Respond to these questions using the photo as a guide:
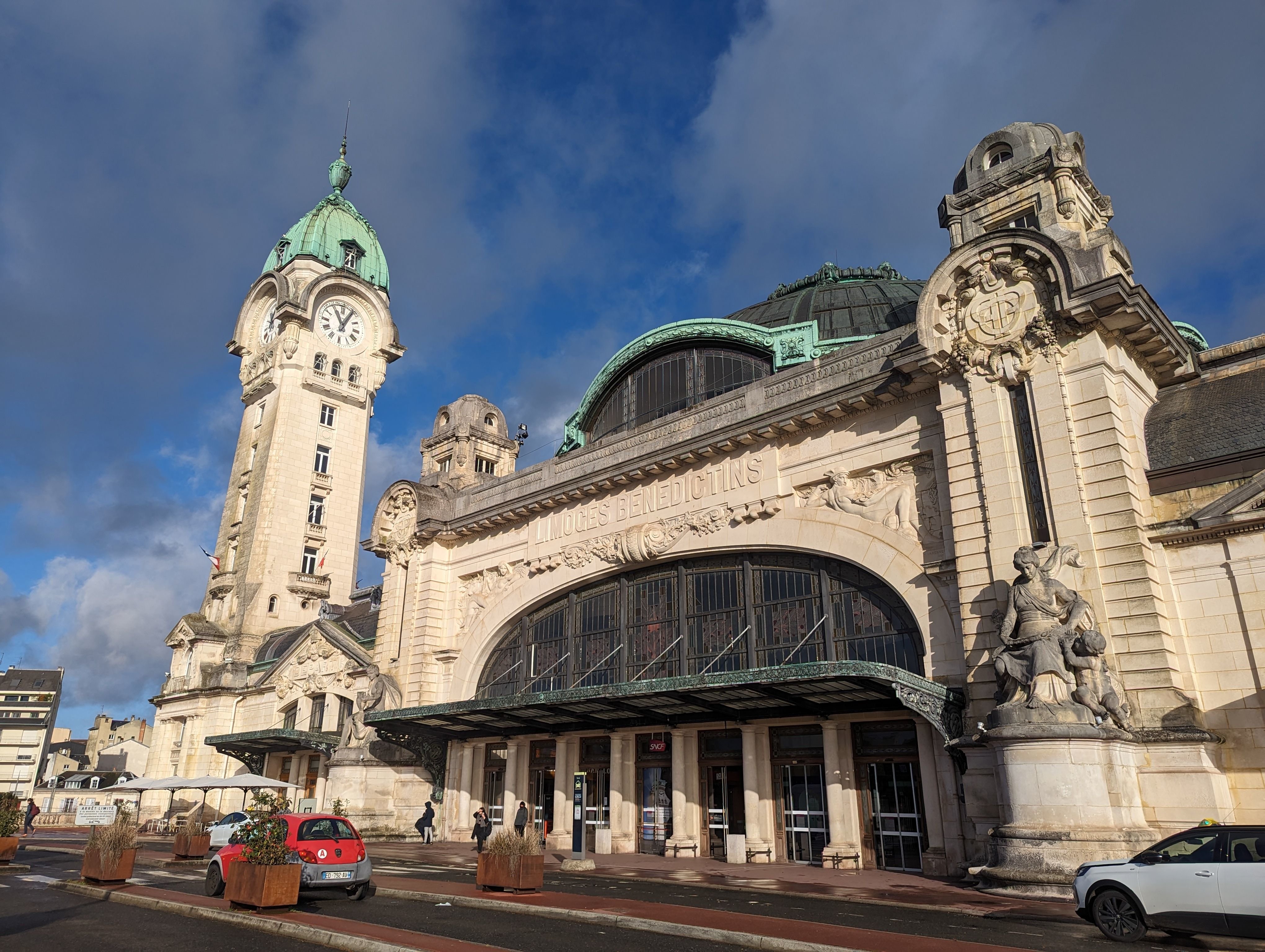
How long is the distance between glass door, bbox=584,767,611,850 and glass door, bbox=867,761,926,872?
933 centimetres

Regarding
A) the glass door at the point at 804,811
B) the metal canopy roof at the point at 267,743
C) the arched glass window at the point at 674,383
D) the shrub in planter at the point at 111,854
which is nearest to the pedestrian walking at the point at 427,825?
the metal canopy roof at the point at 267,743

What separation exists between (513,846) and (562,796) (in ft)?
46.3

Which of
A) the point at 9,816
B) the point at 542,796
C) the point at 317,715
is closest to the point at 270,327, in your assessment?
the point at 317,715

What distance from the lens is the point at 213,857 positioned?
16.9 metres

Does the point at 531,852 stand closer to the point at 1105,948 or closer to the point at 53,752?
the point at 1105,948

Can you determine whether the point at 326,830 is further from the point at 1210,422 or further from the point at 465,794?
the point at 1210,422

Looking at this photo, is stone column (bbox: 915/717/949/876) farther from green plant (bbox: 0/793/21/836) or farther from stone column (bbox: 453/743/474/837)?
green plant (bbox: 0/793/21/836)

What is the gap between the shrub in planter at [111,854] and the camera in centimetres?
1756

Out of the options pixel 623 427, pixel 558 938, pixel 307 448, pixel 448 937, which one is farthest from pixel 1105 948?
pixel 307 448

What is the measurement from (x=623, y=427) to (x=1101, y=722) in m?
23.9

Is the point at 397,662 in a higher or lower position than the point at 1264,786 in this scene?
higher

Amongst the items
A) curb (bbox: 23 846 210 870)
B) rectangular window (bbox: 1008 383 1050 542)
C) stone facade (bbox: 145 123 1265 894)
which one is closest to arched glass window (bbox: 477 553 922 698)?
stone facade (bbox: 145 123 1265 894)

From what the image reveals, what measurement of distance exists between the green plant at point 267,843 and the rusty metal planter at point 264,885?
0.26ft

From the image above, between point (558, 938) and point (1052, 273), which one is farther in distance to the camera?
point (1052, 273)
